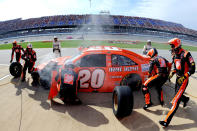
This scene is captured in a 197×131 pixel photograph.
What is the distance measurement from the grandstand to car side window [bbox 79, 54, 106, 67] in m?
35.7

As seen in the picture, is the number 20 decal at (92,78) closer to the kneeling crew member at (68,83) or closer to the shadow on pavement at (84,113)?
the kneeling crew member at (68,83)

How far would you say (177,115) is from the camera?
10.2ft

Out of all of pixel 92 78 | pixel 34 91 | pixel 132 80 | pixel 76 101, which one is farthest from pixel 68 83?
pixel 132 80

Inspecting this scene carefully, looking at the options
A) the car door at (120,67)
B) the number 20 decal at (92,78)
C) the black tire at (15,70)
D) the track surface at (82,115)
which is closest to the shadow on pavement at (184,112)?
the track surface at (82,115)

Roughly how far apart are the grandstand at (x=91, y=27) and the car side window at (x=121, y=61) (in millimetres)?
35526

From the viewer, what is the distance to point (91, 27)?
41.4 metres

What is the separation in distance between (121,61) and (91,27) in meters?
39.7

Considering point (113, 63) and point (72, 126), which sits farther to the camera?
point (113, 63)

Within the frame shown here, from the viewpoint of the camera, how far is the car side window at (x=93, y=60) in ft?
12.2

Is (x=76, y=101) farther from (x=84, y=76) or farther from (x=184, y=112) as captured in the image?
(x=184, y=112)

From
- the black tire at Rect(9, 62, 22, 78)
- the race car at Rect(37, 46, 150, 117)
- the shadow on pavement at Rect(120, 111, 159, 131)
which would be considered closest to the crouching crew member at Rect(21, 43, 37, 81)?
the black tire at Rect(9, 62, 22, 78)

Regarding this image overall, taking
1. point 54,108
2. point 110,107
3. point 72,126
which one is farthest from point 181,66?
point 54,108

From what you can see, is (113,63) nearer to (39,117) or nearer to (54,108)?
(54,108)

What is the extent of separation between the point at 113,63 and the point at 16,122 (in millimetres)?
2852
